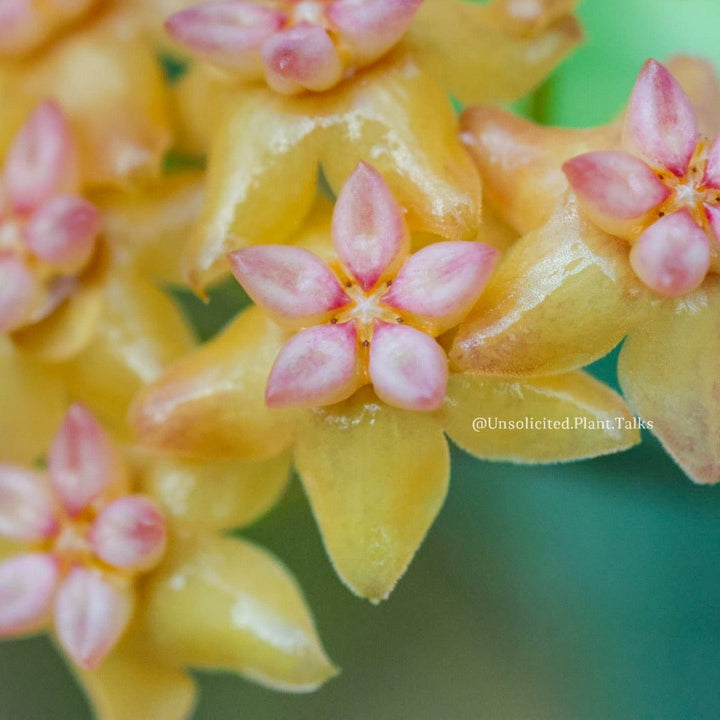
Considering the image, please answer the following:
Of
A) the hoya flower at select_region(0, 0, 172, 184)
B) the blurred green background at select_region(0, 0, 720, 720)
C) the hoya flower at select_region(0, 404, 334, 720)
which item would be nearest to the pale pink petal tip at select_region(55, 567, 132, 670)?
the hoya flower at select_region(0, 404, 334, 720)

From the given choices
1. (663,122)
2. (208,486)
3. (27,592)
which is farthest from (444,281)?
(27,592)

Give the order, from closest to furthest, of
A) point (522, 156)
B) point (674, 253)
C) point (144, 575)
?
point (674, 253)
point (522, 156)
point (144, 575)

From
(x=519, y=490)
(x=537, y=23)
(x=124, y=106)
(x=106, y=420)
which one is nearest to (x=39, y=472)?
(x=106, y=420)

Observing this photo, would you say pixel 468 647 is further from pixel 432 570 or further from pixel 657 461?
pixel 657 461

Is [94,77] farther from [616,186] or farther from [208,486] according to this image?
[616,186]

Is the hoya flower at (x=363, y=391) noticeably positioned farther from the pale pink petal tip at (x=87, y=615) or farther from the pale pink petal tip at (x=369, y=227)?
the pale pink petal tip at (x=87, y=615)

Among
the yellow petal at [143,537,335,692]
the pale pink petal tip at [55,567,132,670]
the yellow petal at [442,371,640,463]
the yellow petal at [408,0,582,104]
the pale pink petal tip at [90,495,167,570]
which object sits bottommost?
the yellow petal at [143,537,335,692]

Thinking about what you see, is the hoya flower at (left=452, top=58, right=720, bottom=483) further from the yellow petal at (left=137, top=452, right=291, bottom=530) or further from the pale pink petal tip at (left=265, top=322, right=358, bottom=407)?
the yellow petal at (left=137, top=452, right=291, bottom=530)
